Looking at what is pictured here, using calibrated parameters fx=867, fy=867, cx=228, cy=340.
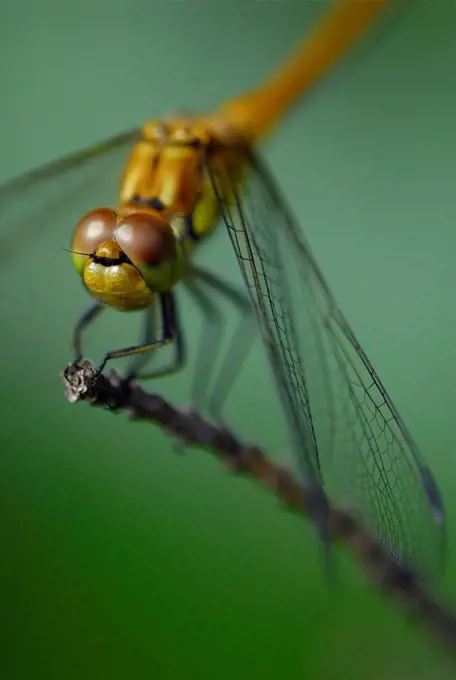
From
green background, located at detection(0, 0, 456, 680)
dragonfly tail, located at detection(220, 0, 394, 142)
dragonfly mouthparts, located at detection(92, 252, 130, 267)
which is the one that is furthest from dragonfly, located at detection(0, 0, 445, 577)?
dragonfly tail, located at detection(220, 0, 394, 142)

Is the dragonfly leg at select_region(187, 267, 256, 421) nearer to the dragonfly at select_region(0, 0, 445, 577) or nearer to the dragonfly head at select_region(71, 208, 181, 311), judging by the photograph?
the dragonfly at select_region(0, 0, 445, 577)

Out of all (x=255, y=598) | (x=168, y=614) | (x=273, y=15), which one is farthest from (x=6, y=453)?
(x=273, y=15)

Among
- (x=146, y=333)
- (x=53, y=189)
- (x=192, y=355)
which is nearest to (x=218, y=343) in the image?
(x=192, y=355)

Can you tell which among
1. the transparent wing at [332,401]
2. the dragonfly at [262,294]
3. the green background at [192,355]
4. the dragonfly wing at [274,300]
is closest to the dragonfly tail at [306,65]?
the green background at [192,355]

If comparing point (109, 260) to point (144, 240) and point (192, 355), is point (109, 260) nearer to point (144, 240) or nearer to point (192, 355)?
point (144, 240)

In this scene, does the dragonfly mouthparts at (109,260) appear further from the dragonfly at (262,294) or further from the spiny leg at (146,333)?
the spiny leg at (146,333)

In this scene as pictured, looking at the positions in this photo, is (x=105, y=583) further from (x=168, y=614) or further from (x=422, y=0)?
(x=422, y=0)
